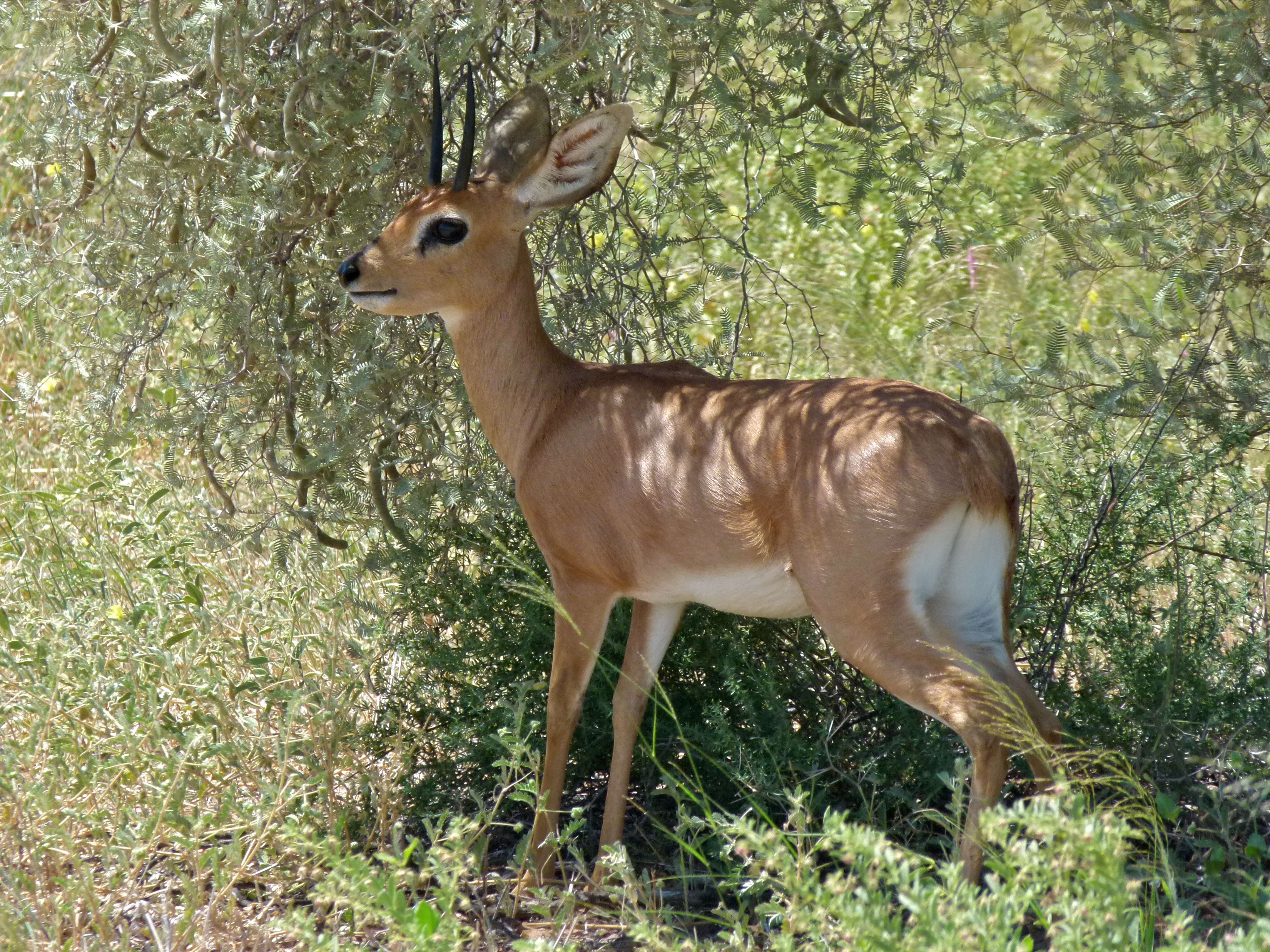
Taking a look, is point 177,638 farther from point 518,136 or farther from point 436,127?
point 518,136

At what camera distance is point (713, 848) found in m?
3.91

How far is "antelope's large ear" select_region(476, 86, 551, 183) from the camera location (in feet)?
13.7

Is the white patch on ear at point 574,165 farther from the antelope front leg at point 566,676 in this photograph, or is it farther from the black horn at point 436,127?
the antelope front leg at point 566,676

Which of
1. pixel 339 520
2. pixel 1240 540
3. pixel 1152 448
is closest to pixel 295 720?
pixel 339 520

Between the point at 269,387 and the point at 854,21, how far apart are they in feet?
8.25

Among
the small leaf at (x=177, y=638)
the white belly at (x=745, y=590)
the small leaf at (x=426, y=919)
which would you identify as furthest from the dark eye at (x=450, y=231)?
the small leaf at (x=426, y=919)

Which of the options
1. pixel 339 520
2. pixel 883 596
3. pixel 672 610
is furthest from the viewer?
pixel 339 520

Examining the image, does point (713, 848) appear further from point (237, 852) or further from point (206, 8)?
point (206, 8)

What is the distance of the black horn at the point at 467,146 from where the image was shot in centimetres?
388

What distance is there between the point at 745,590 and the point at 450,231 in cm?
131

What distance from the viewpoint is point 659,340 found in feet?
16.3

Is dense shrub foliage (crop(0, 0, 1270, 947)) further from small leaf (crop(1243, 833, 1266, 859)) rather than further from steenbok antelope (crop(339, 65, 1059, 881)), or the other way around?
steenbok antelope (crop(339, 65, 1059, 881))

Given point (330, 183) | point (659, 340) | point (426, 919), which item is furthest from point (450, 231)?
point (426, 919)

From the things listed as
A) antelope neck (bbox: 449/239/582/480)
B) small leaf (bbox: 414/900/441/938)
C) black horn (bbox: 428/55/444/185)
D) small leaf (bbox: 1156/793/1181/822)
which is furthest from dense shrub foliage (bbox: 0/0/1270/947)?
small leaf (bbox: 414/900/441/938)
